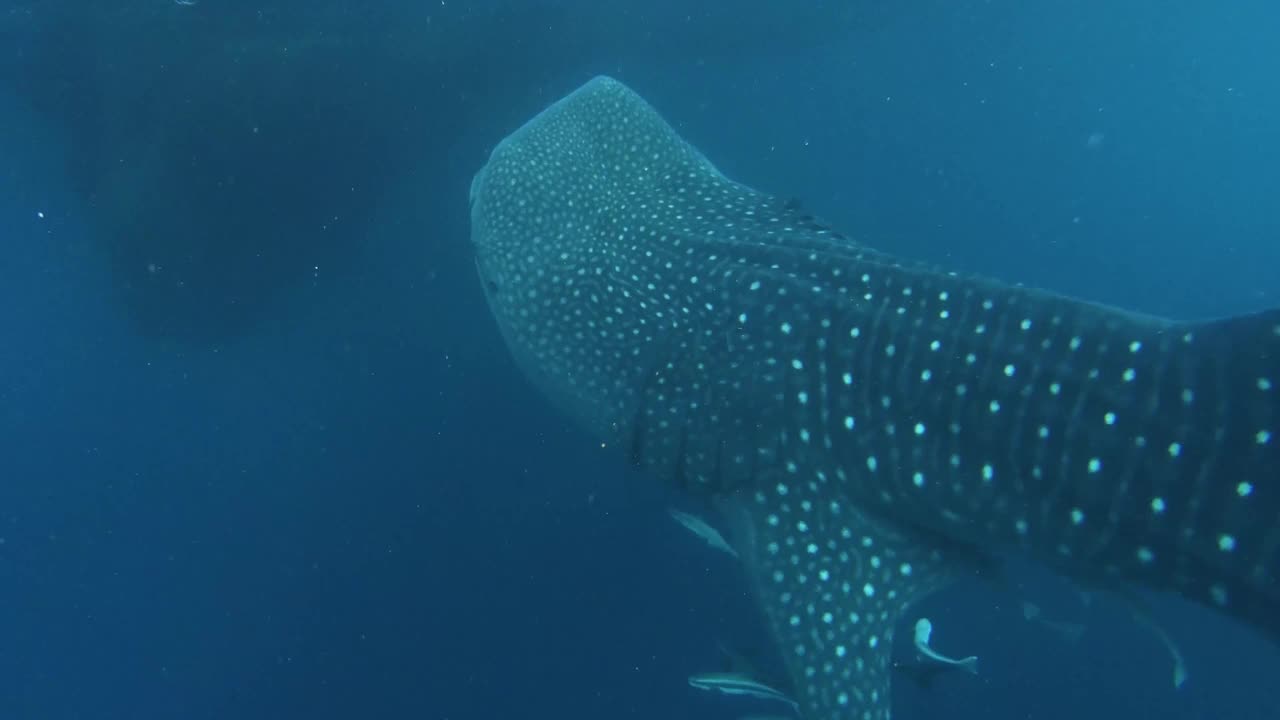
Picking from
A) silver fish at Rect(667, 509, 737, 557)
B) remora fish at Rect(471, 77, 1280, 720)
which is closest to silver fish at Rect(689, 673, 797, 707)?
remora fish at Rect(471, 77, 1280, 720)

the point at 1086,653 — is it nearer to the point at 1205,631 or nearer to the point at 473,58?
the point at 1205,631

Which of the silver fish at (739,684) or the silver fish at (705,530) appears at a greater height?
the silver fish at (705,530)

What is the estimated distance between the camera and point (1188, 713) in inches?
225

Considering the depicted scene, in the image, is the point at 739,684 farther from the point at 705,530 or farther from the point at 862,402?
the point at 862,402

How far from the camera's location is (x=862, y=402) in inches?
128

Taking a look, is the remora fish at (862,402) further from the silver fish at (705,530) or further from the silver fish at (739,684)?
the silver fish at (705,530)

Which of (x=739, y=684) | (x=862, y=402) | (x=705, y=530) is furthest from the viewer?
(x=705, y=530)

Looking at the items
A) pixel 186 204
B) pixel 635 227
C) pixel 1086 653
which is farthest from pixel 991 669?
pixel 186 204

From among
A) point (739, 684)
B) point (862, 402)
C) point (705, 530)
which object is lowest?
point (739, 684)

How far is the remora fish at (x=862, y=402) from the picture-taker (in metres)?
2.66

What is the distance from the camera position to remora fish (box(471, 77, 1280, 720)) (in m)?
2.66

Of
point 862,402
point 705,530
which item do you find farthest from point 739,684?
point 862,402

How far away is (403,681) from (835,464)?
4.31 m

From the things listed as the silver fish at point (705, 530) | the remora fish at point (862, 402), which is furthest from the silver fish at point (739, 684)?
the silver fish at point (705, 530)
